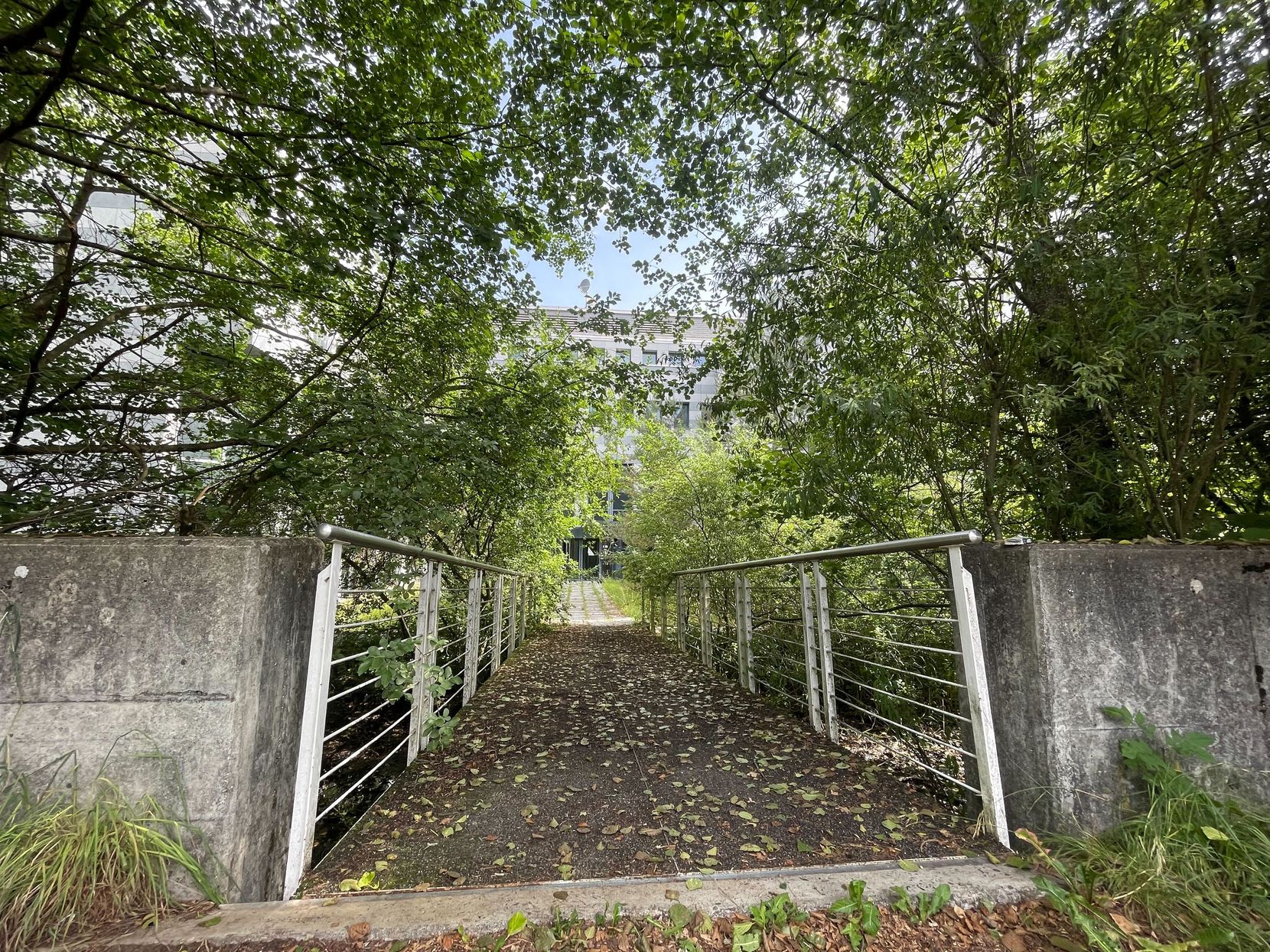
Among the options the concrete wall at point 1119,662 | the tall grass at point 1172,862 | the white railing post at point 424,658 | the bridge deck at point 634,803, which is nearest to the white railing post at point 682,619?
the bridge deck at point 634,803

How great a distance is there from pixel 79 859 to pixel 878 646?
4.26 m

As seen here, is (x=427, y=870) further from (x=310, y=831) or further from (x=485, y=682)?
(x=485, y=682)

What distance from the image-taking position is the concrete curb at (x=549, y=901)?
4.13 ft

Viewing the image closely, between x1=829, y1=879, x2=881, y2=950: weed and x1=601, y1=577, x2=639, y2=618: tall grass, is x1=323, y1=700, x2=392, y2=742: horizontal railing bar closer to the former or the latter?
x1=829, y1=879, x2=881, y2=950: weed

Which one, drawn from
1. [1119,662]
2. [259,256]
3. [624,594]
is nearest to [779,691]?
[1119,662]

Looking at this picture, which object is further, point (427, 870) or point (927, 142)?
point (927, 142)

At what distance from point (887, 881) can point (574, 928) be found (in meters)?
0.93

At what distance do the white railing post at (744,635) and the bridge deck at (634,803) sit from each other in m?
0.49

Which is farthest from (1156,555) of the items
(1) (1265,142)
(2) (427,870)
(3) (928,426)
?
(2) (427,870)

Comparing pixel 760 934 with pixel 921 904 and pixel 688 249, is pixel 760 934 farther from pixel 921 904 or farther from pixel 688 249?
pixel 688 249

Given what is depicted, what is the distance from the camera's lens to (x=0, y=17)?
2.62m

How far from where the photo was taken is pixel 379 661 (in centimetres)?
194

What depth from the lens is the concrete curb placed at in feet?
4.13

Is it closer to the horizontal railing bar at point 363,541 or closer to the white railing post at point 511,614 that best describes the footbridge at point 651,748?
the horizontal railing bar at point 363,541
